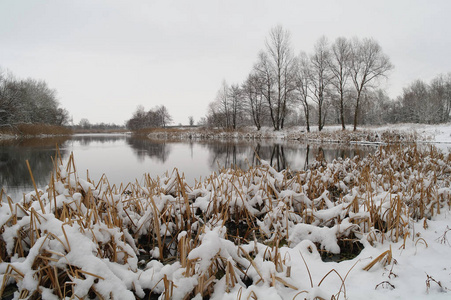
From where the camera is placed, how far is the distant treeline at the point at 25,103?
28842 mm

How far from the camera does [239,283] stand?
1.55 m

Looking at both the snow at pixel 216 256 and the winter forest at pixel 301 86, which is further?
the winter forest at pixel 301 86

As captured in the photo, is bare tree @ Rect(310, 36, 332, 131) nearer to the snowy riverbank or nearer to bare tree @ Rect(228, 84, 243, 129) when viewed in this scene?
the snowy riverbank

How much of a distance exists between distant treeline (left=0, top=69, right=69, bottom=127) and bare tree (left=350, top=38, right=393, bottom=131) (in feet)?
136

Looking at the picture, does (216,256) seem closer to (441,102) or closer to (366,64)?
(366,64)

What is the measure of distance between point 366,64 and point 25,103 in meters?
48.4

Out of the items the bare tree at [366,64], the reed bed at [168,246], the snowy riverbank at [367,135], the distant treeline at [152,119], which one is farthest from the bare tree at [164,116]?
the reed bed at [168,246]

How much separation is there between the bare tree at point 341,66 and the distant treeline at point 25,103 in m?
39.6

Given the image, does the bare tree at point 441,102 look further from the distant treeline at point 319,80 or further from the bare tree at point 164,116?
the bare tree at point 164,116

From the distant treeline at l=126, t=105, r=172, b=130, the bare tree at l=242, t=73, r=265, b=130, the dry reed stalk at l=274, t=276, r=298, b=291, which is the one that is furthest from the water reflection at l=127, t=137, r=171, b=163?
the distant treeline at l=126, t=105, r=172, b=130

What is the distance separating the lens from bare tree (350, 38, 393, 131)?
2600cm

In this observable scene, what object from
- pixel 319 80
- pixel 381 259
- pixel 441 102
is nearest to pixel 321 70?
pixel 319 80

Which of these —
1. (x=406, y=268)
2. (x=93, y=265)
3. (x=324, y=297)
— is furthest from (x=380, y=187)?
(x=93, y=265)

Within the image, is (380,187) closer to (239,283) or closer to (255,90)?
(239,283)
